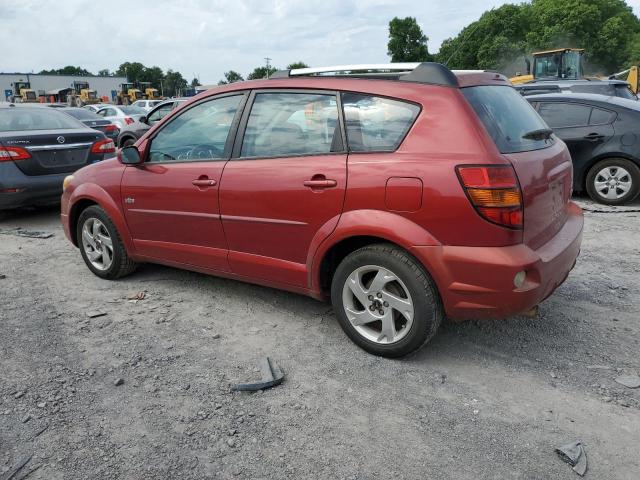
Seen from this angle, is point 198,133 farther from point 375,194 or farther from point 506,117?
point 506,117

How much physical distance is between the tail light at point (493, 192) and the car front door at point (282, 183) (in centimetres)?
77

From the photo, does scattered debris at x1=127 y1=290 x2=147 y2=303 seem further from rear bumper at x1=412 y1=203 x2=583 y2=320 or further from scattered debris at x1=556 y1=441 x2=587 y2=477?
scattered debris at x1=556 y1=441 x2=587 y2=477

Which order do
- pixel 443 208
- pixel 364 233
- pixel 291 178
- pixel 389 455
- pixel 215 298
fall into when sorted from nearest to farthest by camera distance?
pixel 389 455
pixel 443 208
pixel 364 233
pixel 291 178
pixel 215 298

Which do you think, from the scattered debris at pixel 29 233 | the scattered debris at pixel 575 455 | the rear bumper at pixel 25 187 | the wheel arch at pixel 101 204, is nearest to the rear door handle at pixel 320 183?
the scattered debris at pixel 575 455

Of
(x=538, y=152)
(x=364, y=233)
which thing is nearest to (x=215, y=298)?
(x=364, y=233)

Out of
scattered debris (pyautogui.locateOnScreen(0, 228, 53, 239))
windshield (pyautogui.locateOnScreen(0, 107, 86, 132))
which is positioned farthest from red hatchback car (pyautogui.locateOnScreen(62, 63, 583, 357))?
windshield (pyautogui.locateOnScreen(0, 107, 86, 132))

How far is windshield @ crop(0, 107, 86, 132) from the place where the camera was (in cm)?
743

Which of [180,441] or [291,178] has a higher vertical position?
[291,178]

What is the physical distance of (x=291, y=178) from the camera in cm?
352

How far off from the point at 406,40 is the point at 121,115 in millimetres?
55078

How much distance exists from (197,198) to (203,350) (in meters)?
1.12

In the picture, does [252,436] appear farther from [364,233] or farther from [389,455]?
[364,233]

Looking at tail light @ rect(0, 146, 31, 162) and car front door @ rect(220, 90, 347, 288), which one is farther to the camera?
tail light @ rect(0, 146, 31, 162)

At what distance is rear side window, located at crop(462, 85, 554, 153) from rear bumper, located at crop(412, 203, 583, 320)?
602 millimetres
